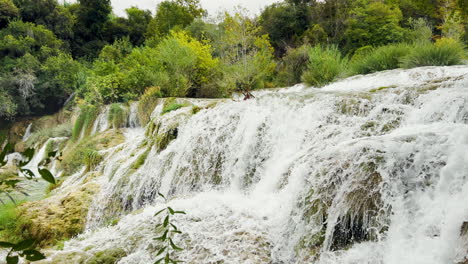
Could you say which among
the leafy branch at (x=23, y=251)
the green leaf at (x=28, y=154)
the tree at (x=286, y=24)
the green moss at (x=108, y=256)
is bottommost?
the green moss at (x=108, y=256)

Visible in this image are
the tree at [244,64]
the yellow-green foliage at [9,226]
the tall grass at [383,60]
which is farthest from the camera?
the tree at [244,64]

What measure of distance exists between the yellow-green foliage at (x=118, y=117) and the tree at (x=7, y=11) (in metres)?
16.3

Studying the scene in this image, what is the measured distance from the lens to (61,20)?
24250 mm

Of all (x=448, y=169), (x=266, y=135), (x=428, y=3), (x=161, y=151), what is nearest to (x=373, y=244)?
(x=448, y=169)

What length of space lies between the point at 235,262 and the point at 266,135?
2461 millimetres

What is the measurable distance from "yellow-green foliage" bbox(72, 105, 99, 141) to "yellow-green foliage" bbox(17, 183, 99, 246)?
7.09m

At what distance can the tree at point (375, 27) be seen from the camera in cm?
1498

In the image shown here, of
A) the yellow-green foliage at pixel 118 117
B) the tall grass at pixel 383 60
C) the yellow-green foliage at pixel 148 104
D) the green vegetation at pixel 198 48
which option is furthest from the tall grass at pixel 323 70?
the yellow-green foliage at pixel 118 117

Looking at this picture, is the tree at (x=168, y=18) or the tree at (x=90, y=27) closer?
the tree at (x=90, y=27)

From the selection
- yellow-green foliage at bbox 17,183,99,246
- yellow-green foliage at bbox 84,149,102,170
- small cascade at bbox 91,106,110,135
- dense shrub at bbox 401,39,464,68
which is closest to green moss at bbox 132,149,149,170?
yellow-green foliage at bbox 17,183,99,246

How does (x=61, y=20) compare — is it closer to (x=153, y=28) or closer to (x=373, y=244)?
(x=153, y=28)

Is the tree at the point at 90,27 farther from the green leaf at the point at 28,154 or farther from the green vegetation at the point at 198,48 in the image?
the green leaf at the point at 28,154

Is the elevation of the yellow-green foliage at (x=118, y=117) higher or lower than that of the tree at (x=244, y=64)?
lower

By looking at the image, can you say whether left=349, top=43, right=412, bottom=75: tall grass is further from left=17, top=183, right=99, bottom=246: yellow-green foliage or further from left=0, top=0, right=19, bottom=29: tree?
left=0, top=0, right=19, bottom=29: tree
